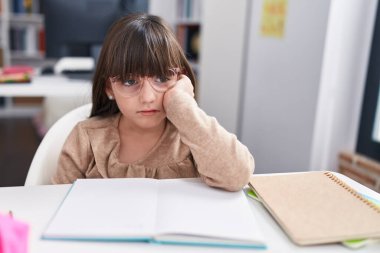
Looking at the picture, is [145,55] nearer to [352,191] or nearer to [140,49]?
[140,49]

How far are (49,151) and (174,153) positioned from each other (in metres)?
0.28

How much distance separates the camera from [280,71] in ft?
6.46

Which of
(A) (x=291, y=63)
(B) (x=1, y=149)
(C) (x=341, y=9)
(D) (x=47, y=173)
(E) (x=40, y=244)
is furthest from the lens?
(B) (x=1, y=149)

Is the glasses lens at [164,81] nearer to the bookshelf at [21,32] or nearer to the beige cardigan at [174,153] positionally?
the beige cardigan at [174,153]

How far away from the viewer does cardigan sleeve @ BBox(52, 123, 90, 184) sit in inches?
35.8

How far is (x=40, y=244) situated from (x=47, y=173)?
396mm

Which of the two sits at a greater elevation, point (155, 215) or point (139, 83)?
point (139, 83)

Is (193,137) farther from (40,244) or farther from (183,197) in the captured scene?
(40,244)

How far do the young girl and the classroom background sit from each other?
0.56m

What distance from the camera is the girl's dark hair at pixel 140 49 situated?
2.87 feet

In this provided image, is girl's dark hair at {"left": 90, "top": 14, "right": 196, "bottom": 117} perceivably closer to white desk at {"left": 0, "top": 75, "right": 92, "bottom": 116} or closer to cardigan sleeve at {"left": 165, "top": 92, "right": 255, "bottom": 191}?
cardigan sleeve at {"left": 165, "top": 92, "right": 255, "bottom": 191}

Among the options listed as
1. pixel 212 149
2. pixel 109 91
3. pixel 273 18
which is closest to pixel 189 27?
pixel 273 18

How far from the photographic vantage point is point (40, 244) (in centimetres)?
56

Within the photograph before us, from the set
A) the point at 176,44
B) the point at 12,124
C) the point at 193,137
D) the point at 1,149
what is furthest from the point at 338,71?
the point at 12,124
